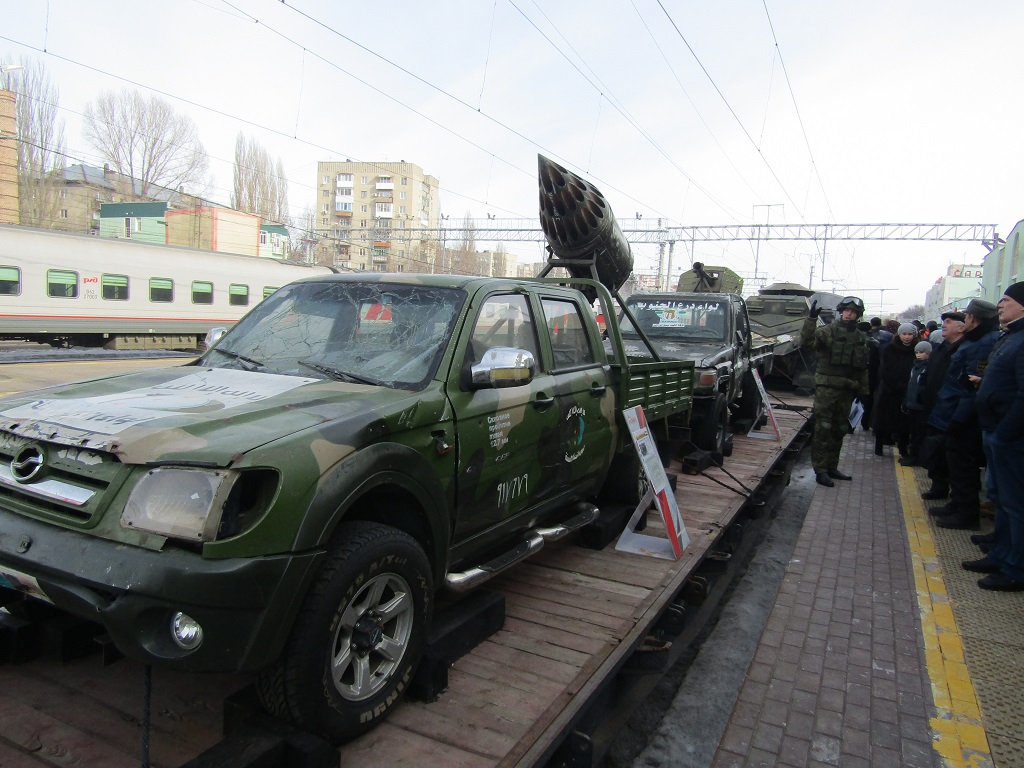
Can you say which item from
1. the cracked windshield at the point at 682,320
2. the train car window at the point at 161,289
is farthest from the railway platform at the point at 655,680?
the train car window at the point at 161,289

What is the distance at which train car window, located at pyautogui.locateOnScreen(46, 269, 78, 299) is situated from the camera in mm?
16812

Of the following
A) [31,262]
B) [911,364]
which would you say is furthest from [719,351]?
[31,262]

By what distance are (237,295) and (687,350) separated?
699 inches

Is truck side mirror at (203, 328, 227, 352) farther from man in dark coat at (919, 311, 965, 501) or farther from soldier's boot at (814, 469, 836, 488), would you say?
soldier's boot at (814, 469, 836, 488)

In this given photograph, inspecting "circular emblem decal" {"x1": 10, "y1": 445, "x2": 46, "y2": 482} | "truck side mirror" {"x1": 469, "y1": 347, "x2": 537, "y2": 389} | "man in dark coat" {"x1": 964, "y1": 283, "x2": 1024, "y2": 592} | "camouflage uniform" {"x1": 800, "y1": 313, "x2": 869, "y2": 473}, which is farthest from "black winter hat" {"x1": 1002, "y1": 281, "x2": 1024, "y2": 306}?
"circular emblem decal" {"x1": 10, "y1": 445, "x2": 46, "y2": 482}

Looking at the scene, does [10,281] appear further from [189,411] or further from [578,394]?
[189,411]

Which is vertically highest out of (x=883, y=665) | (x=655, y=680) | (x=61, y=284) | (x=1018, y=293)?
(x=1018, y=293)

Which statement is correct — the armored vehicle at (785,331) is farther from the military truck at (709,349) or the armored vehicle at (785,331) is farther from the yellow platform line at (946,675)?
the yellow platform line at (946,675)

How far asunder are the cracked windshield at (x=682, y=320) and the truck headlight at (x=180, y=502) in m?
7.05

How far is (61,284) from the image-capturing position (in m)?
17.1

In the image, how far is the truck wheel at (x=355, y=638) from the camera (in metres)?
2.16

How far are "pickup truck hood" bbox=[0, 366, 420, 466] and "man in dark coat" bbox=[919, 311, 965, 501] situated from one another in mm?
6260

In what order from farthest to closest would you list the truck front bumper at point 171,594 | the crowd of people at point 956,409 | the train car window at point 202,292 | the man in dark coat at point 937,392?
1. the train car window at point 202,292
2. the man in dark coat at point 937,392
3. the crowd of people at point 956,409
4. the truck front bumper at point 171,594

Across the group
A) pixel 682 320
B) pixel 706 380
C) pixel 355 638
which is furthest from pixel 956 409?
pixel 355 638
